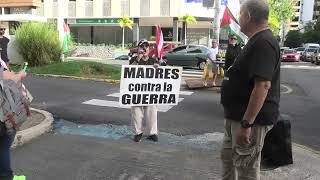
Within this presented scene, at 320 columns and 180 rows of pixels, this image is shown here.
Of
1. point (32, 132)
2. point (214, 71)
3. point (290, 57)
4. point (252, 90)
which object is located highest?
point (252, 90)

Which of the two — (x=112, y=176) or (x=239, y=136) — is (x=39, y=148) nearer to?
(x=112, y=176)

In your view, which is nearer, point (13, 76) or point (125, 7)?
point (13, 76)

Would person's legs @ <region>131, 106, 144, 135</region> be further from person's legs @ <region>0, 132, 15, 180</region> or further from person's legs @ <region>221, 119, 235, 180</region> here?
person's legs @ <region>221, 119, 235, 180</region>

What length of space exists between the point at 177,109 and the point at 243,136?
300 inches

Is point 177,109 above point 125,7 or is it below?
below

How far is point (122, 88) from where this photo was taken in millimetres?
7734

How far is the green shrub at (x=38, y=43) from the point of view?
66.0ft

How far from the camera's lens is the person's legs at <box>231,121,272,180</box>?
13.1 ft

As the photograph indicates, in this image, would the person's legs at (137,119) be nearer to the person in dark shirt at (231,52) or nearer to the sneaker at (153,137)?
the sneaker at (153,137)

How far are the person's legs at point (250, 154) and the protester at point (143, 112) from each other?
3822 millimetres

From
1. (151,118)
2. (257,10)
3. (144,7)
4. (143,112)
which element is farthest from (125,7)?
(257,10)

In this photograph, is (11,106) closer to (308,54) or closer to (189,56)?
(189,56)

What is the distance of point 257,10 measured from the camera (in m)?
3.88

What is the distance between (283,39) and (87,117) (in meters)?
133
